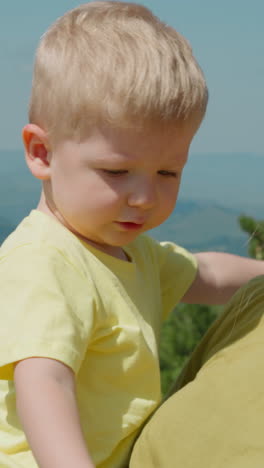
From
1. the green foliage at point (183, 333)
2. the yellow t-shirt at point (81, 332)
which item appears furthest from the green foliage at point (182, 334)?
the yellow t-shirt at point (81, 332)

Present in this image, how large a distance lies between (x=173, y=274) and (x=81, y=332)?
56cm

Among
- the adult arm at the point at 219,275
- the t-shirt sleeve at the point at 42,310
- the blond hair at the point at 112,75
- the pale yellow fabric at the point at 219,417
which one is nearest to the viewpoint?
the pale yellow fabric at the point at 219,417

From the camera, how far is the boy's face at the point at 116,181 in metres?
1.44

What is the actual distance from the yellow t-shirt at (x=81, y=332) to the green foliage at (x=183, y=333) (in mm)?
2460

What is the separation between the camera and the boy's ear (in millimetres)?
1567

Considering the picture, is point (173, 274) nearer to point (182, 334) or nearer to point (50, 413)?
point (50, 413)

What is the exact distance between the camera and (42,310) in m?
1.35

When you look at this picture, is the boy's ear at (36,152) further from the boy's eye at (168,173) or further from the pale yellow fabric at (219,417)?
the pale yellow fabric at (219,417)

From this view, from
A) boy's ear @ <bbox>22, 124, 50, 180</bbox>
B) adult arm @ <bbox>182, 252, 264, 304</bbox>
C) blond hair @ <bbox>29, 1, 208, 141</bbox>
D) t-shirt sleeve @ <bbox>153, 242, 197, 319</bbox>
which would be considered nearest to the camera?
blond hair @ <bbox>29, 1, 208, 141</bbox>

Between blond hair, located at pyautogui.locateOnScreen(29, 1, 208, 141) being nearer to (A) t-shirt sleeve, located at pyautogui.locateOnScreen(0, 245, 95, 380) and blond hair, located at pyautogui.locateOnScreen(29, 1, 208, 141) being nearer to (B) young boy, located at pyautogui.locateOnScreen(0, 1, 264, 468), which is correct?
(B) young boy, located at pyautogui.locateOnScreen(0, 1, 264, 468)

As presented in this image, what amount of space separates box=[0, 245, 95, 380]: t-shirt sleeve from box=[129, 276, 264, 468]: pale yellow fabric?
18 centimetres

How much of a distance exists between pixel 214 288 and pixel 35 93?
2.33 ft

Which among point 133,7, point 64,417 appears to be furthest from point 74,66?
point 64,417

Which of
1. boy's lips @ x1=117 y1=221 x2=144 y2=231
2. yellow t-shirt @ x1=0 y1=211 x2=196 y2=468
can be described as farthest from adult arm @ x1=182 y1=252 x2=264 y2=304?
boy's lips @ x1=117 y1=221 x2=144 y2=231
